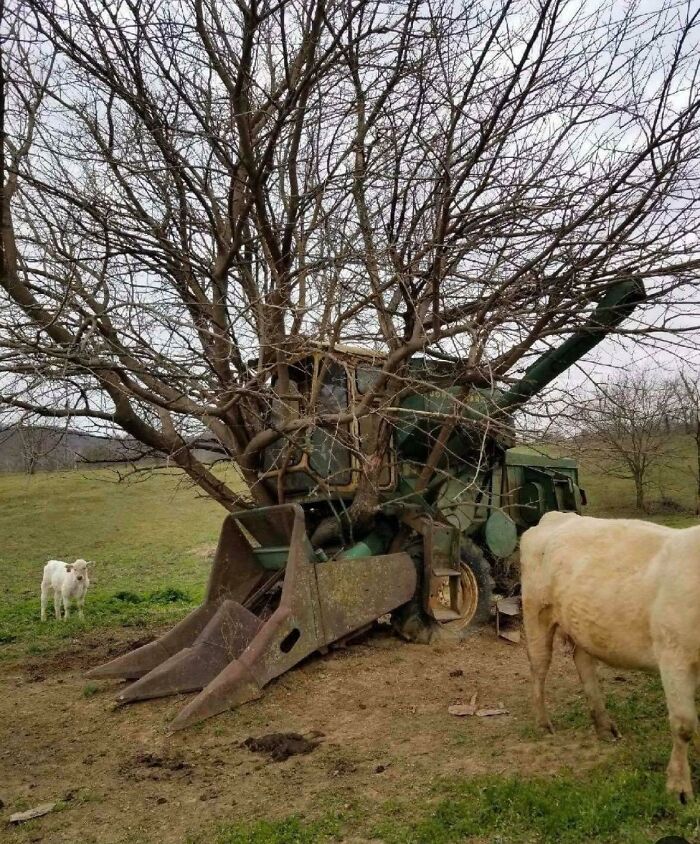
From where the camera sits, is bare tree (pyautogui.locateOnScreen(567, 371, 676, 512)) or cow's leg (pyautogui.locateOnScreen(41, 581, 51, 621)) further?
cow's leg (pyautogui.locateOnScreen(41, 581, 51, 621))

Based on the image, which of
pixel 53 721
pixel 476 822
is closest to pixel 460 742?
pixel 476 822

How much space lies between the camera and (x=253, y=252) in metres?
8.89

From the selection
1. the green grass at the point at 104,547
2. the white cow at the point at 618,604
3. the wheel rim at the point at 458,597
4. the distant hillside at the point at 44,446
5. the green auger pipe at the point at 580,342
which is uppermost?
the green auger pipe at the point at 580,342

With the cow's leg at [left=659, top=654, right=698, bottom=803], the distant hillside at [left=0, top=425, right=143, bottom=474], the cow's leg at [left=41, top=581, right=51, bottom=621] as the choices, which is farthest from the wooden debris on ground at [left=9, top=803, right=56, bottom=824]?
the cow's leg at [left=41, top=581, right=51, bottom=621]

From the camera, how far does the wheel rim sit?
8578mm

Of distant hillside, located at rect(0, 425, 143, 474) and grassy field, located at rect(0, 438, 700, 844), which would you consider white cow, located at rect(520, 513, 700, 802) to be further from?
distant hillside, located at rect(0, 425, 143, 474)

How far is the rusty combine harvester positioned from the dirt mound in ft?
2.20

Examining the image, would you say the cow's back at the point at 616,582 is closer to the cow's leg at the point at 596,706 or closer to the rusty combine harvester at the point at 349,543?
the cow's leg at the point at 596,706

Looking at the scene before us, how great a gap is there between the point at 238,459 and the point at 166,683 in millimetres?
2749

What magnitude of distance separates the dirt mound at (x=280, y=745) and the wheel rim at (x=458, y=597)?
322 centimetres

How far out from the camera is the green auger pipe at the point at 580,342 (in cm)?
743

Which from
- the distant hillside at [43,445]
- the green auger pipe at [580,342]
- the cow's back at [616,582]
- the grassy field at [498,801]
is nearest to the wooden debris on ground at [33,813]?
the grassy field at [498,801]

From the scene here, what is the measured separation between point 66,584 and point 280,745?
7733 mm

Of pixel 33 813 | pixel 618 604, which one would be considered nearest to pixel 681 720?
pixel 618 604
